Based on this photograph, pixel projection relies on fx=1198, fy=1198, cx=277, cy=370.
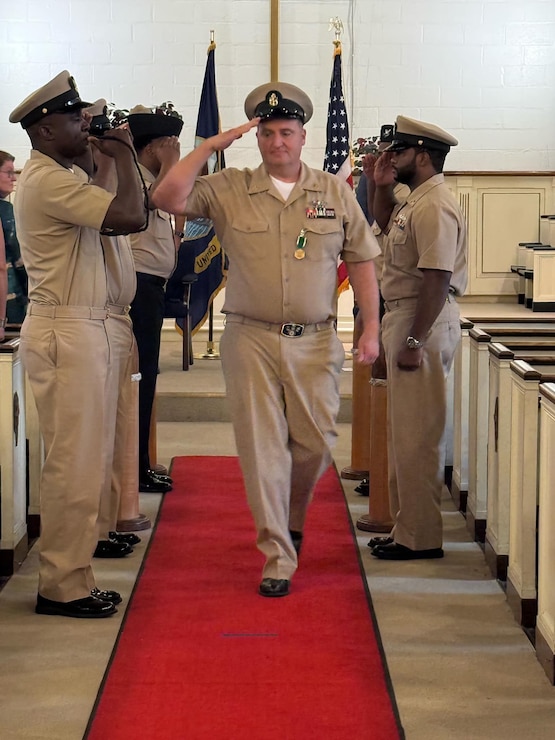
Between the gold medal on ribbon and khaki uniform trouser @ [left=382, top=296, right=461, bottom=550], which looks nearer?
the gold medal on ribbon

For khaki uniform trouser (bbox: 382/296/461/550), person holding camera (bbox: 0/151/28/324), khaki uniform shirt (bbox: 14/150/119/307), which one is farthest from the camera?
person holding camera (bbox: 0/151/28/324)

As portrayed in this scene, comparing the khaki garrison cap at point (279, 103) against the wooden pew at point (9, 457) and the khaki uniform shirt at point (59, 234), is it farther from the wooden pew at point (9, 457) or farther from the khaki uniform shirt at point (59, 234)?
the wooden pew at point (9, 457)

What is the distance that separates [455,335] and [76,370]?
4.83ft

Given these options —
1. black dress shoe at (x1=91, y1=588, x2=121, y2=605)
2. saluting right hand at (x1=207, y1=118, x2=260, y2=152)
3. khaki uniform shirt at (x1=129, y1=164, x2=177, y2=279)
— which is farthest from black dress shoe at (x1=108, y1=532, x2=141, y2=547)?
saluting right hand at (x1=207, y1=118, x2=260, y2=152)

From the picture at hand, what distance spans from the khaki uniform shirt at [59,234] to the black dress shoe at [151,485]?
1870mm

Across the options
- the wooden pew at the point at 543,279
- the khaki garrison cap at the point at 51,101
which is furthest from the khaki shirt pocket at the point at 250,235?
the wooden pew at the point at 543,279

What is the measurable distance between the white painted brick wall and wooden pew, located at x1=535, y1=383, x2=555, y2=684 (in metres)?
7.59

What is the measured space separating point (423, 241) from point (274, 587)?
4.24ft

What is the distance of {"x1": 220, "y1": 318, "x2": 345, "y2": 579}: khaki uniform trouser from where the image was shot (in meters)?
3.84

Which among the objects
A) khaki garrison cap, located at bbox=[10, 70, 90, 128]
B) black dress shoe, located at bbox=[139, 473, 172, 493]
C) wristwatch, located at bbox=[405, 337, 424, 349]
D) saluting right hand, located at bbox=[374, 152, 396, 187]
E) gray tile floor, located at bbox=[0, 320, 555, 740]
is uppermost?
khaki garrison cap, located at bbox=[10, 70, 90, 128]

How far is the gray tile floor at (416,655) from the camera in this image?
2.87m

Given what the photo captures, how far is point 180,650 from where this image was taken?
335cm

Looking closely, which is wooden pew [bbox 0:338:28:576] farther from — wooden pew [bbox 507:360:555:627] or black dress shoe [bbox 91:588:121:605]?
wooden pew [bbox 507:360:555:627]

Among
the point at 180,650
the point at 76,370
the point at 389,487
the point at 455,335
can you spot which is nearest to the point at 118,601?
the point at 180,650
